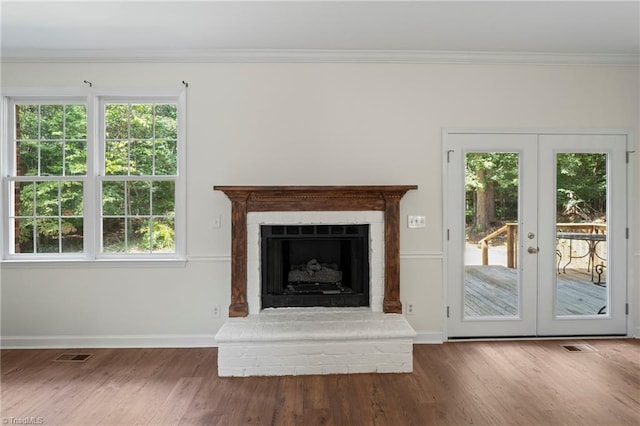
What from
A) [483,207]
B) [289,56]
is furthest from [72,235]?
[483,207]

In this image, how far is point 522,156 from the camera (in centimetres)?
338

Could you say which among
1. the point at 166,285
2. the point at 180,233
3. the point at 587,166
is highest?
the point at 587,166

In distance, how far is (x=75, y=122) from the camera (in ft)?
11.0

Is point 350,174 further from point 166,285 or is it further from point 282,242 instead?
point 166,285

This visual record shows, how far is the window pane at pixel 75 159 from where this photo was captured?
3361mm

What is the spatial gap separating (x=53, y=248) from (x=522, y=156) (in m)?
4.57

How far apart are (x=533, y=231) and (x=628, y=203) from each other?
3.22 feet

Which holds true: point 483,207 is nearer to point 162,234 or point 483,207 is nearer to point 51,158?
point 162,234

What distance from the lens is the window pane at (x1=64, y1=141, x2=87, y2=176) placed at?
336 centimetres

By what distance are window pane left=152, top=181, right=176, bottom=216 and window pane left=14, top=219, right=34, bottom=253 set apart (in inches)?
46.8

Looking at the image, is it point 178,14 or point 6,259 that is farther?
point 6,259

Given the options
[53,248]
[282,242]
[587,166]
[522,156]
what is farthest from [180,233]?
[587,166]

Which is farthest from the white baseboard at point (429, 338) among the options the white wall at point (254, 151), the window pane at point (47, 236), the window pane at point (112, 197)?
the window pane at point (47, 236)

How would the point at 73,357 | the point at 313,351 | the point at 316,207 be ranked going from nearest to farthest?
the point at 313,351
the point at 73,357
the point at 316,207
